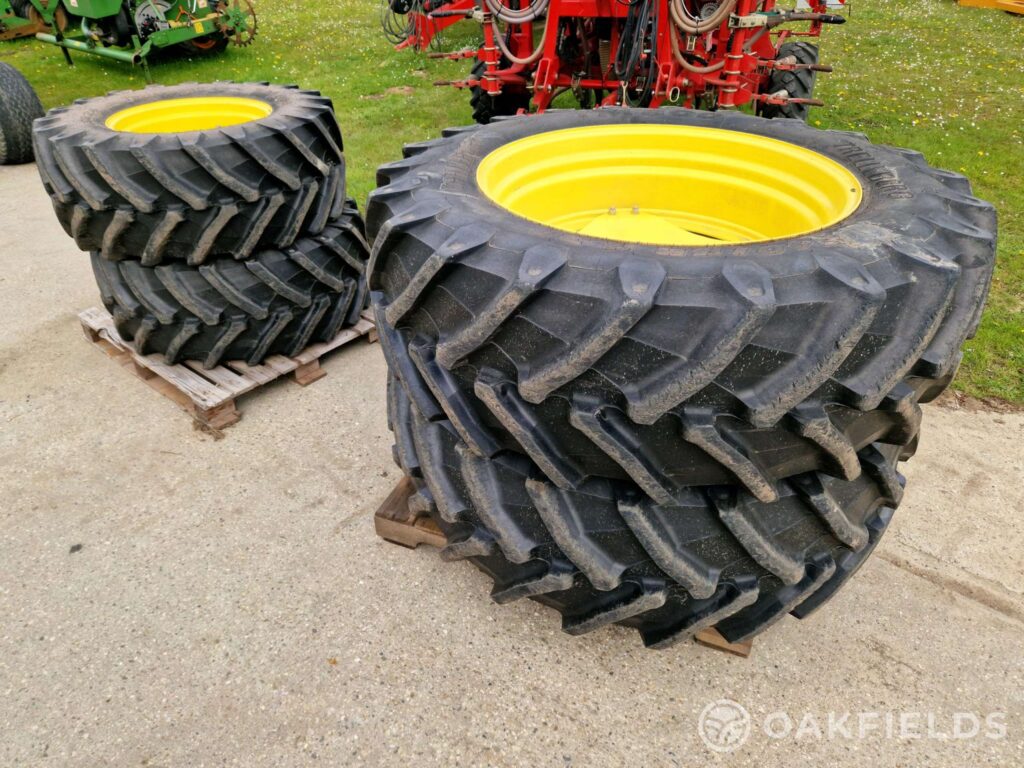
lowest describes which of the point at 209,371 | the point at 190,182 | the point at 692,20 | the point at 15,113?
the point at 209,371

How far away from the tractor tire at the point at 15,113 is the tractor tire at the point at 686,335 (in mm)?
5682

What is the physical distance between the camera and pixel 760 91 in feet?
19.7

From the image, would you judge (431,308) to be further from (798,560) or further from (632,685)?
(632,685)

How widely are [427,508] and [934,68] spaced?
376 inches

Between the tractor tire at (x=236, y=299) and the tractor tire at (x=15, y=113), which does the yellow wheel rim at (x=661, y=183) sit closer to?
the tractor tire at (x=236, y=299)

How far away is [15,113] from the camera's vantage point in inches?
219

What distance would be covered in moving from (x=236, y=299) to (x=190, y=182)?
0.51 m

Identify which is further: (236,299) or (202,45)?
(202,45)

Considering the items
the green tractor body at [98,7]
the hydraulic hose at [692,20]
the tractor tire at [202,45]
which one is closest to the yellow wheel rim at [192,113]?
the hydraulic hose at [692,20]

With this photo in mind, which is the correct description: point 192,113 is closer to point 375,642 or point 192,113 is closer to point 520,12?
point 520,12

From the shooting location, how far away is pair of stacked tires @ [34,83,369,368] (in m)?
2.61

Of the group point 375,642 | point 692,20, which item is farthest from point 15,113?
point 375,642

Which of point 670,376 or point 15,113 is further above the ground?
point 670,376

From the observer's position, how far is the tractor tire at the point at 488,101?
20.2 ft
